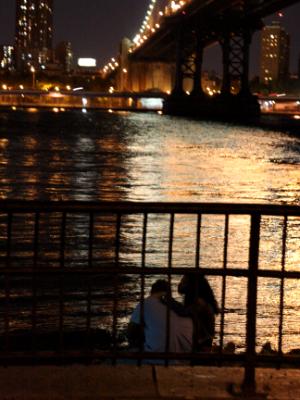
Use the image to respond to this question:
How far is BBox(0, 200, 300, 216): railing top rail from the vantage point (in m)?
6.25

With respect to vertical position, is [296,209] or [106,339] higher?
[296,209]

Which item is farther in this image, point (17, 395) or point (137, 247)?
point (137, 247)

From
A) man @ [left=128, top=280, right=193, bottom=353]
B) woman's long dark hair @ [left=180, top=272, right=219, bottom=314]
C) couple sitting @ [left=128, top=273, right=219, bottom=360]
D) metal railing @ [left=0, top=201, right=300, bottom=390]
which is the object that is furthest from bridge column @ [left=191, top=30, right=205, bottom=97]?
man @ [left=128, top=280, right=193, bottom=353]

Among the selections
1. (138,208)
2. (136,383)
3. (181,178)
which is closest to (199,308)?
(136,383)

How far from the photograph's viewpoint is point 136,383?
647 cm

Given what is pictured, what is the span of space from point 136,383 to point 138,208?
3.68ft

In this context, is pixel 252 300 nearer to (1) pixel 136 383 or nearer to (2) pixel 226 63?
(1) pixel 136 383

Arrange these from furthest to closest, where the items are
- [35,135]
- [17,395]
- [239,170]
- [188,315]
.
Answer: [35,135], [239,170], [188,315], [17,395]

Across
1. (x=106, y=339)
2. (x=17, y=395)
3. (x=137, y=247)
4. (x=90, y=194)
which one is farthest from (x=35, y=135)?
(x=17, y=395)

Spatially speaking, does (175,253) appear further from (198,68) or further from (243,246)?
(198,68)

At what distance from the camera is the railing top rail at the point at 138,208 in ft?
20.5

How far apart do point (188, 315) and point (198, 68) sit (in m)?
122

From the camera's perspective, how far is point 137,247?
55.8 ft

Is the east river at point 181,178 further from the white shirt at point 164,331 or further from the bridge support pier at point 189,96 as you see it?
the bridge support pier at point 189,96
